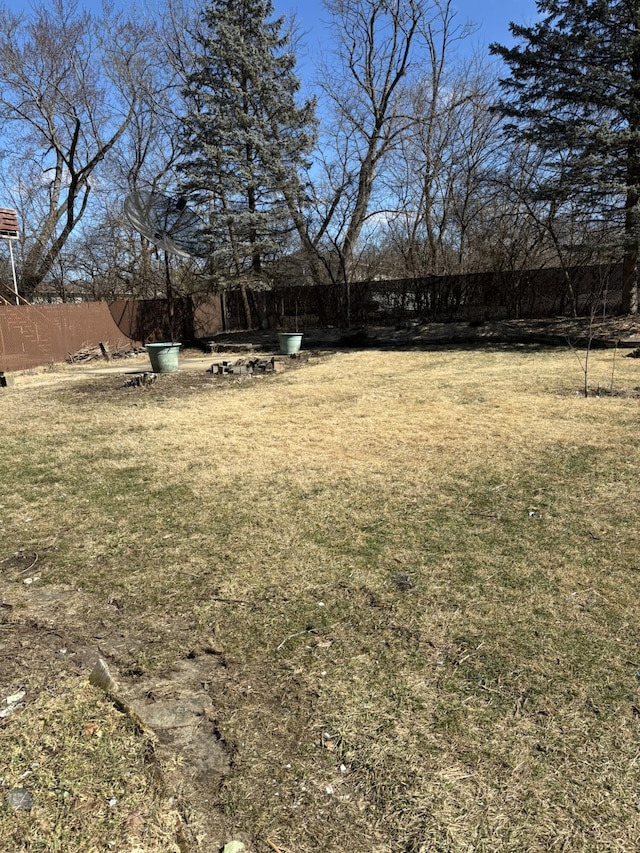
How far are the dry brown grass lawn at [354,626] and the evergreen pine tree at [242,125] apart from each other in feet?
44.9

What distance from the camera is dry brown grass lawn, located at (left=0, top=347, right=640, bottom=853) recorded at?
4.66 feet

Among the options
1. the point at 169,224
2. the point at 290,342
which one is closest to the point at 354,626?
the point at 290,342

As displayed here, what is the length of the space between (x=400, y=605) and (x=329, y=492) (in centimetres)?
153

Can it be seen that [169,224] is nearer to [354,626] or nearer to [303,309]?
[303,309]

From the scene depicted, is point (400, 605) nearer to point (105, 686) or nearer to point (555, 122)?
point (105, 686)

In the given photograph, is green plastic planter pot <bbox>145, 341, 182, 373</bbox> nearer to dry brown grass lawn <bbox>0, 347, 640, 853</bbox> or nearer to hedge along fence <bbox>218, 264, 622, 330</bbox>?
dry brown grass lawn <bbox>0, 347, 640, 853</bbox>

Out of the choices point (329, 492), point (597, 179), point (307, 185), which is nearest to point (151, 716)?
Result: point (329, 492)

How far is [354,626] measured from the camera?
2.25m

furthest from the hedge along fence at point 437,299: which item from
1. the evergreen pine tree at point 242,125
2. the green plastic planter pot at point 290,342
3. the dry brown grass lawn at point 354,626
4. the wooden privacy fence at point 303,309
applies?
the dry brown grass lawn at point 354,626

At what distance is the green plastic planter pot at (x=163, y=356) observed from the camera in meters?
10.8

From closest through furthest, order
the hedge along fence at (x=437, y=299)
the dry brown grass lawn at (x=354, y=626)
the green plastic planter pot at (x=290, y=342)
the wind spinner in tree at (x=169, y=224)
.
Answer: the dry brown grass lawn at (x=354, y=626) < the green plastic planter pot at (x=290, y=342) < the wind spinner in tree at (x=169, y=224) < the hedge along fence at (x=437, y=299)

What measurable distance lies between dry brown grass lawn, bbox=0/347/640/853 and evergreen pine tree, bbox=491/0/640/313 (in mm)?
9349

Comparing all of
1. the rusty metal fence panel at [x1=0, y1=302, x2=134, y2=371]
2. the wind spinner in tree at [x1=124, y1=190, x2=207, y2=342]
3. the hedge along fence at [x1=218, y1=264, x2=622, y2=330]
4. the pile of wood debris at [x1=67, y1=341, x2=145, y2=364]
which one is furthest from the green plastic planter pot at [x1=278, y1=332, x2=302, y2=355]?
the rusty metal fence panel at [x1=0, y1=302, x2=134, y2=371]

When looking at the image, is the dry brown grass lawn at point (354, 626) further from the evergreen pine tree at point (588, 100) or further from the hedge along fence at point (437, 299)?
the hedge along fence at point (437, 299)
